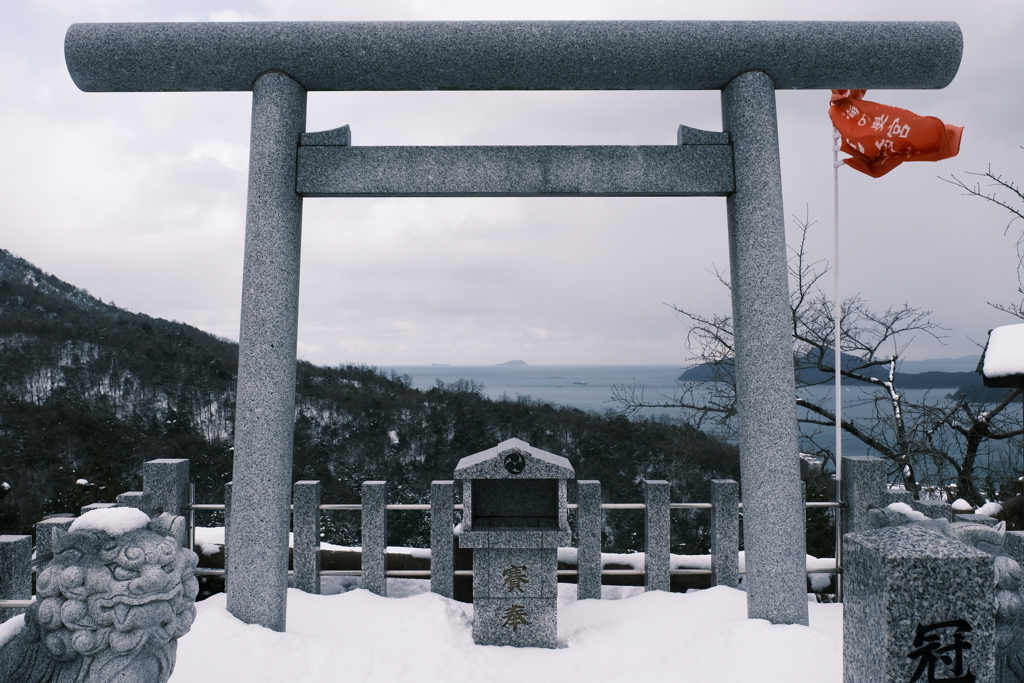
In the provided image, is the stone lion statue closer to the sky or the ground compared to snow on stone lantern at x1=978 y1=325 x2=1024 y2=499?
closer to the ground

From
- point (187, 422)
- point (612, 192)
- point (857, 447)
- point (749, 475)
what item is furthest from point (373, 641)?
point (187, 422)

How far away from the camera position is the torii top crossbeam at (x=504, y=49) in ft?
16.9

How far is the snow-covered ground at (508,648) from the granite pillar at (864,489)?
88 cm

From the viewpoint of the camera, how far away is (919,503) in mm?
5523

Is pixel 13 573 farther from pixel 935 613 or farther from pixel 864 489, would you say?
pixel 864 489

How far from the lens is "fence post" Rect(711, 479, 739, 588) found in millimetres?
6055

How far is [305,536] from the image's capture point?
19.4 feet

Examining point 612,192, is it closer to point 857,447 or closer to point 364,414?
point 857,447

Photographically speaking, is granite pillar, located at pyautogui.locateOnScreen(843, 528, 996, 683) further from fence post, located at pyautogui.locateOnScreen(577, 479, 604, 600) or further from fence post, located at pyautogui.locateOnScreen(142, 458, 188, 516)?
fence post, located at pyautogui.locateOnScreen(142, 458, 188, 516)

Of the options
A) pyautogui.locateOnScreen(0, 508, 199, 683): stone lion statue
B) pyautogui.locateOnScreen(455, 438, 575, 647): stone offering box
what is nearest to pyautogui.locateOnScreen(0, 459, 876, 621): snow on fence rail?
pyautogui.locateOnScreen(455, 438, 575, 647): stone offering box

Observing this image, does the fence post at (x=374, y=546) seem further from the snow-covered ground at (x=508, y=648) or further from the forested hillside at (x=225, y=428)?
the forested hillside at (x=225, y=428)

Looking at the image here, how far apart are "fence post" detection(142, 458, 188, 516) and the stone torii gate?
99 centimetres

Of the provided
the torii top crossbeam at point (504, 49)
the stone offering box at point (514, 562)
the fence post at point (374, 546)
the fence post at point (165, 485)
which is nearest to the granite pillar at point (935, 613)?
the stone offering box at point (514, 562)

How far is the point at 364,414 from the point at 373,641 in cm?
1399
